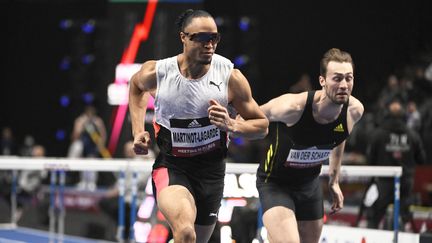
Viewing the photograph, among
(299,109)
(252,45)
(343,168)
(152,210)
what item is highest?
(252,45)

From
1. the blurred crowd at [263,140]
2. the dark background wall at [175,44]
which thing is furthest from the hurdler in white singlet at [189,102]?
the dark background wall at [175,44]

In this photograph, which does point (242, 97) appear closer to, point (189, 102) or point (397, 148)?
point (189, 102)

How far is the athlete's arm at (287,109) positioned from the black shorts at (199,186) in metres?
0.75

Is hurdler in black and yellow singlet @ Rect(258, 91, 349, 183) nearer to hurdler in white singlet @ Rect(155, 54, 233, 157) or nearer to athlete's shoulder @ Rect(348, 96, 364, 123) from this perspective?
athlete's shoulder @ Rect(348, 96, 364, 123)

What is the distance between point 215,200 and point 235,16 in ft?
44.8

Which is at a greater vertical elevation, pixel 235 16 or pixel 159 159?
pixel 235 16

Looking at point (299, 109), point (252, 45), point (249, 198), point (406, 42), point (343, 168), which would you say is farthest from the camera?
point (406, 42)

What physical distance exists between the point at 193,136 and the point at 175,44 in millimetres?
10943

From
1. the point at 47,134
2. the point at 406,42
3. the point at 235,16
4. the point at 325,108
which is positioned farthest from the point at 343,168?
the point at 47,134

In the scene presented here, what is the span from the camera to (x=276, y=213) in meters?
6.72

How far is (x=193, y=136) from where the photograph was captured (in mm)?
6137

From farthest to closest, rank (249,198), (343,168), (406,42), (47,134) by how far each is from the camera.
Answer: (47,134) → (406,42) → (249,198) → (343,168)

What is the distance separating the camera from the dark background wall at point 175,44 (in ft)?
58.9

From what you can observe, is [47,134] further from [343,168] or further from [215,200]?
[215,200]
